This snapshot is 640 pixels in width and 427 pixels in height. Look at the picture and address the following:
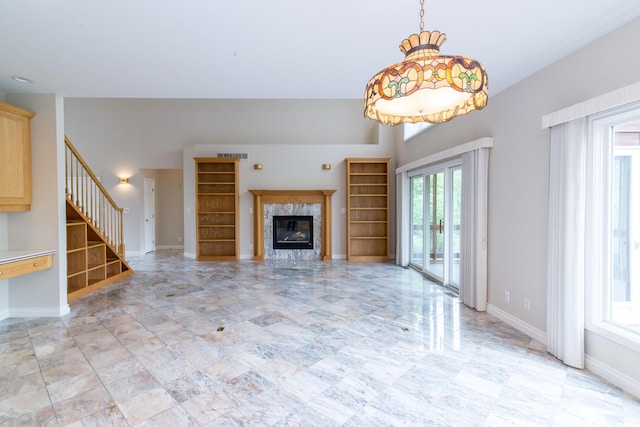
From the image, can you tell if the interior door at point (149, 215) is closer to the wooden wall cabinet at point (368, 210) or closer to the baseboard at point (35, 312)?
the baseboard at point (35, 312)

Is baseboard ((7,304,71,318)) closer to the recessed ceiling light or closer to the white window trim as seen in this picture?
the recessed ceiling light

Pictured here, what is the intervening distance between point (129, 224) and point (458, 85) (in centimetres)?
850

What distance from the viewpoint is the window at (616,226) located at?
2238mm

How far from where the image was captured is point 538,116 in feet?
9.27

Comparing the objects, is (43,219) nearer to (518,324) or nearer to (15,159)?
(15,159)

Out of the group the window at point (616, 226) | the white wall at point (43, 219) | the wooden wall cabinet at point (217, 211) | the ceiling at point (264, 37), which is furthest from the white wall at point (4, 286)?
the window at point (616, 226)

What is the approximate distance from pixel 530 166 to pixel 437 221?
7.77 ft

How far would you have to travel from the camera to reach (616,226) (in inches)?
92.3

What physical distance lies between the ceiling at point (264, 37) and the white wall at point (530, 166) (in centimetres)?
15

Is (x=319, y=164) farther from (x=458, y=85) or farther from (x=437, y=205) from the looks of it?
(x=458, y=85)

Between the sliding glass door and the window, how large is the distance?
1941mm

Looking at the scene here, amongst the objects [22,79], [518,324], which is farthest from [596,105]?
[22,79]

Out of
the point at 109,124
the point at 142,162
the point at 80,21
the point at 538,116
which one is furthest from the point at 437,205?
the point at 109,124

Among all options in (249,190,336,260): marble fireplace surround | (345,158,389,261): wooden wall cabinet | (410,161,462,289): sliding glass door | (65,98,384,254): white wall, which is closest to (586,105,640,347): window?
(410,161,462,289): sliding glass door
